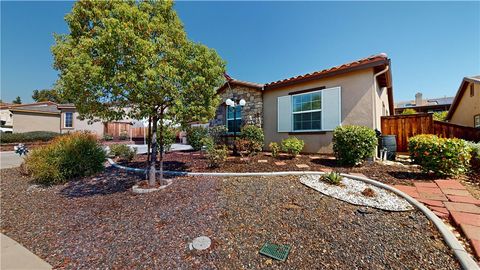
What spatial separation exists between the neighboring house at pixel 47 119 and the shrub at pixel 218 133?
1512cm

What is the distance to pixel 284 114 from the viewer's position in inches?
329

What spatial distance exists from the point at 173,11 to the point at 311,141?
644cm

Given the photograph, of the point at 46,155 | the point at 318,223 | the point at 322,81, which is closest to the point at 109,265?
the point at 318,223

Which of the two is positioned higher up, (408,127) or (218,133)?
(408,127)

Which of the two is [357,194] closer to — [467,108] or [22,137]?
[467,108]

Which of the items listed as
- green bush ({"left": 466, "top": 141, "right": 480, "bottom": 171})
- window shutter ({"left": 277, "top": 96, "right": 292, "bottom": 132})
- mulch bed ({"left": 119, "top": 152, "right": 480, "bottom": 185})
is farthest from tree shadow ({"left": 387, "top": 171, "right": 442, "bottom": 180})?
window shutter ({"left": 277, "top": 96, "right": 292, "bottom": 132})

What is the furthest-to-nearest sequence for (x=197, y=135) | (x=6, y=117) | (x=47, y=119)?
1. (x=6, y=117)
2. (x=47, y=119)
3. (x=197, y=135)

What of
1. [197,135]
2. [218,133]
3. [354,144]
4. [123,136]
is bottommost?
[354,144]

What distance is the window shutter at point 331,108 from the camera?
22.8 ft

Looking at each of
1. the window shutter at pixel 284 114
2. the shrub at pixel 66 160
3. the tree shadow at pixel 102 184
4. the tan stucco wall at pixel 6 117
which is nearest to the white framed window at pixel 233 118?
the window shutter at pixel 284 114

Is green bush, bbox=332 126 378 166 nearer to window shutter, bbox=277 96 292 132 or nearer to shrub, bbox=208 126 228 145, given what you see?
window shutter, bbox=277 96 292 132

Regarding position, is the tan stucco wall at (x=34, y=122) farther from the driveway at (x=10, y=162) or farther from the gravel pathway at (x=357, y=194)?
the gravel pathway at (x=357, y=194)

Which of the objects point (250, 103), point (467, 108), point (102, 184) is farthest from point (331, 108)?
point (467, 108)

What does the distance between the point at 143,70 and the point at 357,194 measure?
464cm
